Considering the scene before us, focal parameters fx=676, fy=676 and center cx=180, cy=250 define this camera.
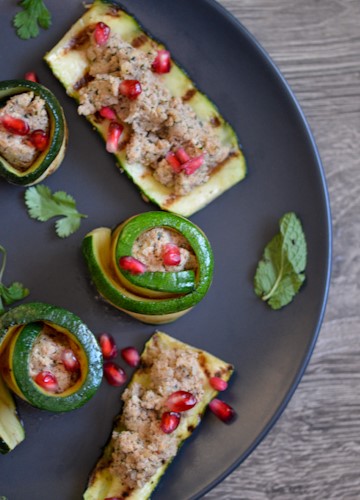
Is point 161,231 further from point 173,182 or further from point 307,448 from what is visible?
point 307,448

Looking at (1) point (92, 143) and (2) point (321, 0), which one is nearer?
(1) point (92, 143)

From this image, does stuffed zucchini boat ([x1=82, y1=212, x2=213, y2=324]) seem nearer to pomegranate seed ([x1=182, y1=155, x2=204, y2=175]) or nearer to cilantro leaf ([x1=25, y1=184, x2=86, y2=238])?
cilantro leaf ([x1=25, y1=184, x2=86, y2=238])

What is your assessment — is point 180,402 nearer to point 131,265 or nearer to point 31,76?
point 131,265

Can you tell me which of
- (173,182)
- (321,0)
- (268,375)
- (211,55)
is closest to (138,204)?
(173,182)

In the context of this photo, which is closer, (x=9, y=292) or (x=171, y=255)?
(x=171, y=255)

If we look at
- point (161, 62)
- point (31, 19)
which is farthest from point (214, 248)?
point (31, 19)

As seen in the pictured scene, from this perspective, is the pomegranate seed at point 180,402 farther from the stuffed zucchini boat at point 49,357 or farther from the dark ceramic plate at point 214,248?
the stuffed zucchini boat at point 49,357

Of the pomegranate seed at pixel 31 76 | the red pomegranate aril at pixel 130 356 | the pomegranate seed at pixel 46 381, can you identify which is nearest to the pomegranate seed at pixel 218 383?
the red pomegranate aril at pixel 130 356
